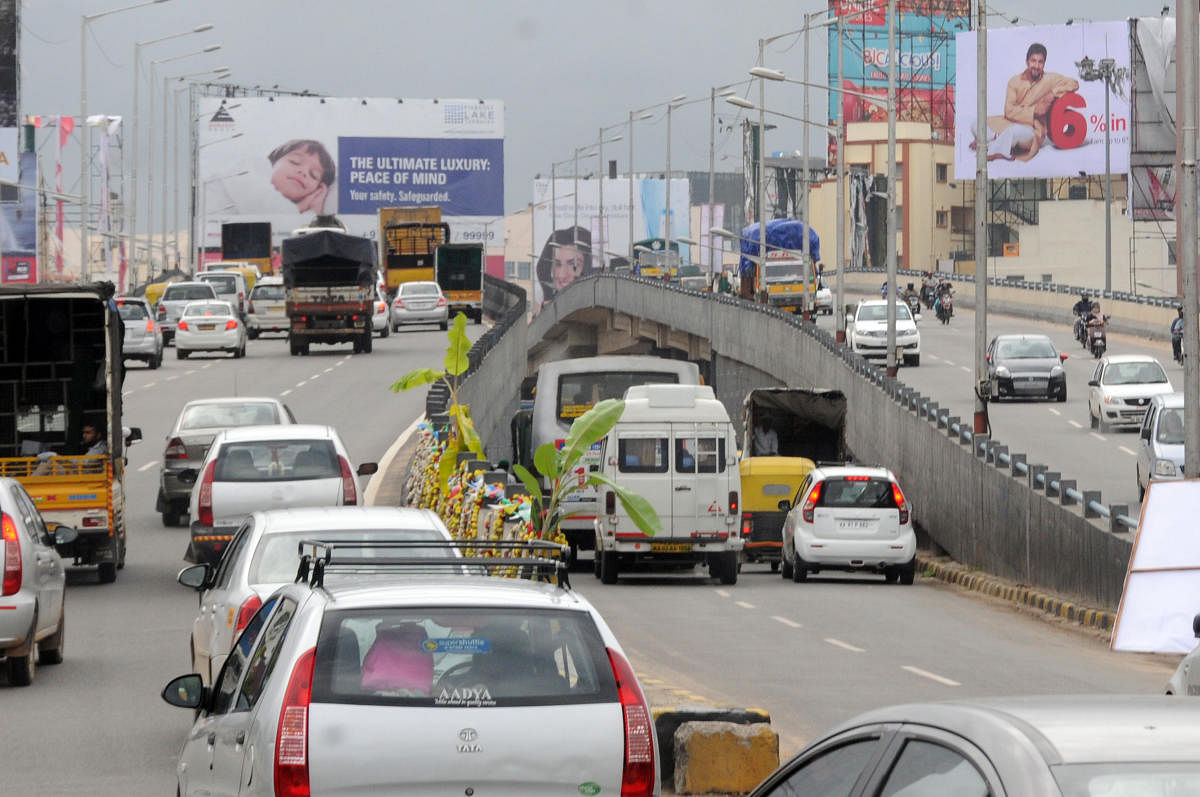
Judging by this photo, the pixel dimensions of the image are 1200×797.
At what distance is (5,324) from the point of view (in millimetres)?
23984

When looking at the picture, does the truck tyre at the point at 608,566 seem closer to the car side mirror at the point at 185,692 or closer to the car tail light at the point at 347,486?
the car tail light at the point at 347,486

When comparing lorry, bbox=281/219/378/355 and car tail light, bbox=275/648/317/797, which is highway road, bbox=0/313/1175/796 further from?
lorry, bbox=281/219/378/355

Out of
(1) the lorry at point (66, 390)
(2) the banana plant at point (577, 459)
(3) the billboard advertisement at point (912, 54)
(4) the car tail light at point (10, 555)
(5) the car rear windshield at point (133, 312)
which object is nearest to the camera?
(4) the car tail light at point (10, 555)

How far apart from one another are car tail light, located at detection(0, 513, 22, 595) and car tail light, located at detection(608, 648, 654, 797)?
8778 mm

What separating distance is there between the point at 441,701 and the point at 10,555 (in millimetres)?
8949

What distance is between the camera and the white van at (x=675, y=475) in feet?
93.0

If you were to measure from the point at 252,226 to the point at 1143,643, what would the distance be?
84658 millimetres

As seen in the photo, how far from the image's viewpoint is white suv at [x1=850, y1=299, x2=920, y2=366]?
60781mm

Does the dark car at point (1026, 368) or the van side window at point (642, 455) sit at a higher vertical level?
the dark car at point (1026, 368)

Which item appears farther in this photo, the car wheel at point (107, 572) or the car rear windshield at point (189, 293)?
the car rear windshield at point (189, 293)

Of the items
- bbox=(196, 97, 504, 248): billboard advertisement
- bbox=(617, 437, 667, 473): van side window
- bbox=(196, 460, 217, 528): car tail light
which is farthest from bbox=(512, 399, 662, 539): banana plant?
bbox=(196, 97, 504, 248): billboard advertisement

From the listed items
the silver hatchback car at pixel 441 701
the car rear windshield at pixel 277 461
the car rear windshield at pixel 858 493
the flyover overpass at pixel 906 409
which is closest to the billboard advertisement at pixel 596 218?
the flyover overpass at pixel 906 409

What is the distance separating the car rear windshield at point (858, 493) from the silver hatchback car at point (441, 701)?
22345 mm

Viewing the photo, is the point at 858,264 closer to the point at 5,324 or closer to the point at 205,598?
the point at 5,324
